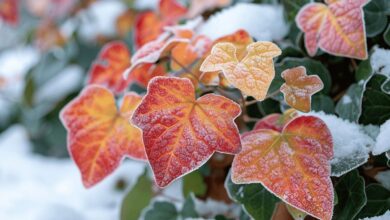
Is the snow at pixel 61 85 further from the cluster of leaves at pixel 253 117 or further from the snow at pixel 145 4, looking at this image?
the cluster of leaves at pixel 253 117

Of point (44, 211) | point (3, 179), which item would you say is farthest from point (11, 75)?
point (44, 211)

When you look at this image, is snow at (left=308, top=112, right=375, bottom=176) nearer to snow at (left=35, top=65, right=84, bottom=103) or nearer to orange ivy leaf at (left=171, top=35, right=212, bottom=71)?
orange ivy leaf at (left=171, top=35, right=212, bottom=71)

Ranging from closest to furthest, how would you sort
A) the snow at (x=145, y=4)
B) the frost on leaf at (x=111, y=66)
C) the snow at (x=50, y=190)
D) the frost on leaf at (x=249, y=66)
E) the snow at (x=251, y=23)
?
the frost on leaf at (x=249, y=66), the snow at (x=251, y=23), the frost on leaf at (x=111, y=66), the snow at (x=50, y=190), the snow at (x=145, y=4)

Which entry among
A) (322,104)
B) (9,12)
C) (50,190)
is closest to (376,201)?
(322,104)

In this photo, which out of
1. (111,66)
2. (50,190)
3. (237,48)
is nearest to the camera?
(237,48)

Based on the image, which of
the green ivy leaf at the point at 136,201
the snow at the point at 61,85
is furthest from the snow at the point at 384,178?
the snow at the point at 61,85

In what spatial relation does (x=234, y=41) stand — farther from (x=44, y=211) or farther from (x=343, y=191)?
(x=44, y=211)

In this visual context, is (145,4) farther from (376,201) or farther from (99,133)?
(376,201)
